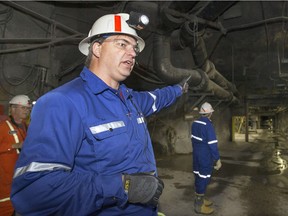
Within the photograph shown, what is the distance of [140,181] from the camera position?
4.12 feet

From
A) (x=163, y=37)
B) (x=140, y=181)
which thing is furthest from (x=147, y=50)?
(x=140, y=181)

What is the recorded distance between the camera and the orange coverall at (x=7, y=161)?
108 inches

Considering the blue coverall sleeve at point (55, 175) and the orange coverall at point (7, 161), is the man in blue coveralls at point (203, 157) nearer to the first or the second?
the orange coverall at point (7, 161)

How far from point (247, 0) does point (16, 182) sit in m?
5.55

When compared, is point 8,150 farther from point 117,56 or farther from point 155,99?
point 117,56

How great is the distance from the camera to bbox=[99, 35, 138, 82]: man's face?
60.7 inches

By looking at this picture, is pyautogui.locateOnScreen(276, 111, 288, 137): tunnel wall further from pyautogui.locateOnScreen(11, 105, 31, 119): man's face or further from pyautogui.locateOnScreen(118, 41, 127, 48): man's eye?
pyautogui.locateOnScreen(118, 41, 127, 48): man's eye

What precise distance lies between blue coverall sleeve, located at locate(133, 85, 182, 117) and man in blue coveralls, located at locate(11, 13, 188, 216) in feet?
1.38

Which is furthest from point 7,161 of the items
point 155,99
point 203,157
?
point 203,157

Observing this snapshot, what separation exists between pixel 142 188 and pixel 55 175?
1.49ft

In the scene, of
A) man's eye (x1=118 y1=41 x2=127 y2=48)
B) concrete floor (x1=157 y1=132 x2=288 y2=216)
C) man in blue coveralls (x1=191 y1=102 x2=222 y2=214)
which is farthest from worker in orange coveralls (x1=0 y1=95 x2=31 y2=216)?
man in blue coveralls (x1=191 y1=102 x2=222 y2=214)

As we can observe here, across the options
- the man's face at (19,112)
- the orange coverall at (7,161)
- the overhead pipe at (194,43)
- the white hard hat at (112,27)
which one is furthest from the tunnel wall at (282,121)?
the white hard hat at (112,27)

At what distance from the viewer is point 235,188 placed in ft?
17.3

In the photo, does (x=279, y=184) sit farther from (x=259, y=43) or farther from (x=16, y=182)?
(x=16, y=182)
